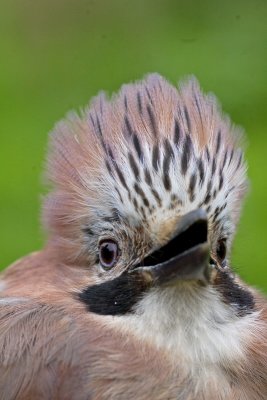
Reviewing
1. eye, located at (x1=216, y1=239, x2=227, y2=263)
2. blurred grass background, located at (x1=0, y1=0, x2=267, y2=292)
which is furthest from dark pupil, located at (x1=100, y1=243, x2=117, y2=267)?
blurred grass background, located at (x1=0, y1=0, x2=267, y2=292)

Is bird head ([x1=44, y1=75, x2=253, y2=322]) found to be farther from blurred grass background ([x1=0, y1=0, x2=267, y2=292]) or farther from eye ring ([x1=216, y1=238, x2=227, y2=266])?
blurred grass background ([x1=0, y1=0, x2=267, y2=292])

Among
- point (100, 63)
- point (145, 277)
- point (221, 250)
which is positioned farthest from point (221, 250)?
point (100, 63)

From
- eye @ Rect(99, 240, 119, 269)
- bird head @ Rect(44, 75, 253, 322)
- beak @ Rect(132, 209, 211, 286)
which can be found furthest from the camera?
eye @ Rect(99, 240, 119, 269)

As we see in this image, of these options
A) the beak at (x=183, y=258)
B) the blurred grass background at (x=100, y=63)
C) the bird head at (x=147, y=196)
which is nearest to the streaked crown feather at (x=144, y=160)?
the bird head at (x=147, y=196)

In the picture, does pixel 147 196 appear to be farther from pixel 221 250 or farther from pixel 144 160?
pixel 221 250

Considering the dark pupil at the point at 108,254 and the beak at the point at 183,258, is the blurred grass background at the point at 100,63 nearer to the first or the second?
the dark pupil at the point at 108,254

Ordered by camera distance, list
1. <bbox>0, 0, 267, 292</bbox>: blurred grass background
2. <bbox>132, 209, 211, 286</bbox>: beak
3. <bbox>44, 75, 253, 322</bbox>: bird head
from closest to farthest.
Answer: <bbox>132, 209, 211, 286</bbox>: beak
<bbox>44, 75, 253, 322</bbox>: bird head
<bbox>0, 0, 267, 292</bbox>: blurred grass background

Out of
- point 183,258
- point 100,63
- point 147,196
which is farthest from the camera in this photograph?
point 100,63

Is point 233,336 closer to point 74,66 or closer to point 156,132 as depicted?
point 156,132
